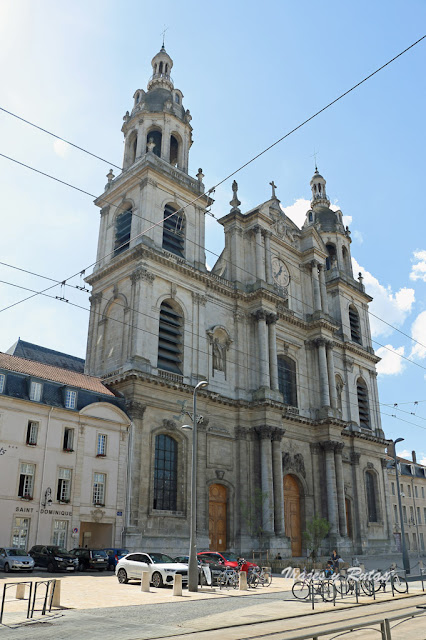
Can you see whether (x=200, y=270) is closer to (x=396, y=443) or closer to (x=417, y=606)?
(x=396, y=443)

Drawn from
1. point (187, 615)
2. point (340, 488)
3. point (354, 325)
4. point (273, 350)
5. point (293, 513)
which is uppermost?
point (354, 325)

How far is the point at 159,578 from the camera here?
21438 millimetres

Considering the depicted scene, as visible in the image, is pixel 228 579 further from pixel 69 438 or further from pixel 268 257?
pixel 268 257

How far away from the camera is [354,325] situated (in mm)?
58688

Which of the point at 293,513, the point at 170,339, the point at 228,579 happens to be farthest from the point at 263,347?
the point at 228,579

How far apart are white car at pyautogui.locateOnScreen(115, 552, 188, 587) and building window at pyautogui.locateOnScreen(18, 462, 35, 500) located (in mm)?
7119

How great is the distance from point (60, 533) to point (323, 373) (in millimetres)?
27467

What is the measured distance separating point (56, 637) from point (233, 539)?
92.0 feet

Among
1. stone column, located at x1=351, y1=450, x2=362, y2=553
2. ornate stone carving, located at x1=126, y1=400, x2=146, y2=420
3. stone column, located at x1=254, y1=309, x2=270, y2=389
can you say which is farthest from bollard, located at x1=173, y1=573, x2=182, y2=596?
stone column, located at x1=351, y1=450, x2=362, y2=553

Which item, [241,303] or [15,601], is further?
[241,303]

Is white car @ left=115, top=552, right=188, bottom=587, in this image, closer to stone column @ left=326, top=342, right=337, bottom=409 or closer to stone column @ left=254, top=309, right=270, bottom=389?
stone column @ left=254, top=309, right=270, bottom=389

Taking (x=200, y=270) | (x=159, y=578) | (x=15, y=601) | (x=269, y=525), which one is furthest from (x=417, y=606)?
(x=200, y=270)

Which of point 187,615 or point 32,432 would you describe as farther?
point 32,432

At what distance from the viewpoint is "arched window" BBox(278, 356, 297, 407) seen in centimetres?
4653
